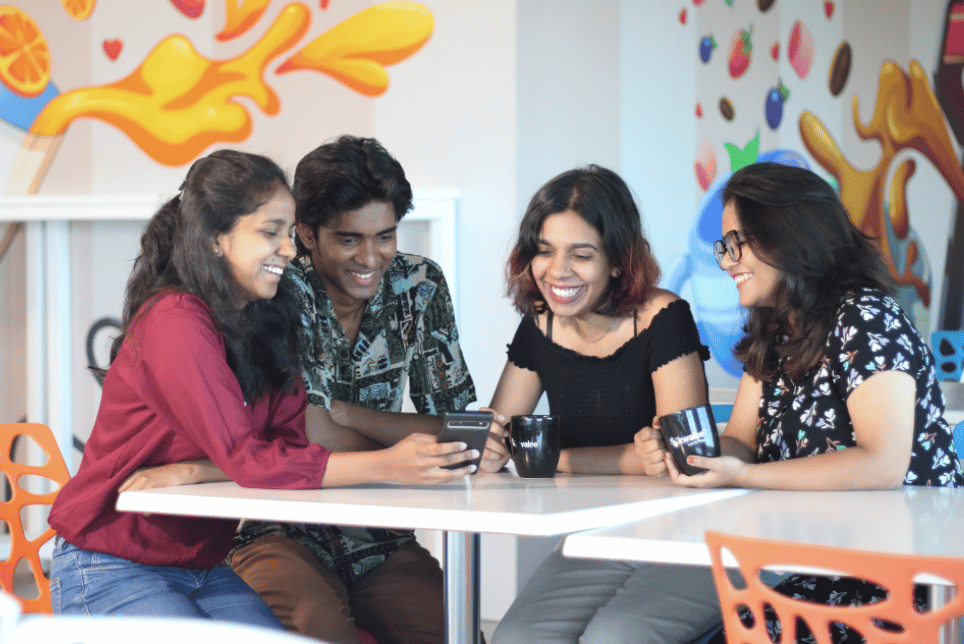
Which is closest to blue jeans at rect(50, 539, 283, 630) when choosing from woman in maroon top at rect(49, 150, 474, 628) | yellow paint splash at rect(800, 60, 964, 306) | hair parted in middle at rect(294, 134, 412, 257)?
woman in maroon top at rect(49, 150, 474, 628)

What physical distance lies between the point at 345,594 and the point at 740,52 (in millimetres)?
2950

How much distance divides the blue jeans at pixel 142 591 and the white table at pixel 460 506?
0.52 feet

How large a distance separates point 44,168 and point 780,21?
9.85ft

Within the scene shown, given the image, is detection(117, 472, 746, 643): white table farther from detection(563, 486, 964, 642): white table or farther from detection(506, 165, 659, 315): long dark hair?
detection(506, 165, 659, 315): long dark hair

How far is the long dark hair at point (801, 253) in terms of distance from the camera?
1857 millimetres

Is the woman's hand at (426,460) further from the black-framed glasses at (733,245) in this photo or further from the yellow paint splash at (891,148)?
the yellow paint splash at (891,148)

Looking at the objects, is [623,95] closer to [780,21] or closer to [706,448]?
[780,21]

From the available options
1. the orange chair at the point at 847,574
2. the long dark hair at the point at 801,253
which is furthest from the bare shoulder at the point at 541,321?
the orange chair at the point at 847,574

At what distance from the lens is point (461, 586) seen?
168 centimetres

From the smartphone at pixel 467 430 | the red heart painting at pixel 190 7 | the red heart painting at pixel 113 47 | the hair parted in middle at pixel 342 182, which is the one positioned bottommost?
the smartphone at pixel 467 430

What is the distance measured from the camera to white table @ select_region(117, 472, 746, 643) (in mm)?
1407

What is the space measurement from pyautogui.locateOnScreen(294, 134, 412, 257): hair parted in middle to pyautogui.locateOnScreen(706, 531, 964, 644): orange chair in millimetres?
1364

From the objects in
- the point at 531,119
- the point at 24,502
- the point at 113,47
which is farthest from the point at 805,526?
the point at 113,47

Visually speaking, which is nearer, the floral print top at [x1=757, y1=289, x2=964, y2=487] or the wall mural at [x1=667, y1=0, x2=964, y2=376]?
the floral print top at [x1=757, y1=289, x2=964, y2=487]
